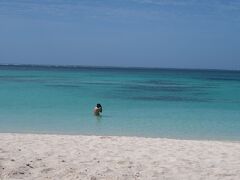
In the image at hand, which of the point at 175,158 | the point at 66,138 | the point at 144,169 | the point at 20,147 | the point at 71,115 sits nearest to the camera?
the point at 144,169

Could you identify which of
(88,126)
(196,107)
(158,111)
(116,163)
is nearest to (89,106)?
(158,111)

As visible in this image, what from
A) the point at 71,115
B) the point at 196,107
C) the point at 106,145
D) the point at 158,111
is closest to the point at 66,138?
the point at 106,145

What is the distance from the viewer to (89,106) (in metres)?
22.4

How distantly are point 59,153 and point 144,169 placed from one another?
2.01 meters

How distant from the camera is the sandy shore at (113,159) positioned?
22.7 ft

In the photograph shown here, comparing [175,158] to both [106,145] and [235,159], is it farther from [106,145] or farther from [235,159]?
[106,145]

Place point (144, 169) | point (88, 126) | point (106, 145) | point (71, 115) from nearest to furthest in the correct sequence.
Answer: point (144, 169) < point (106, 145) < point (88, 126) < point (71, 115)

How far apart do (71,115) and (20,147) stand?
9329 mm

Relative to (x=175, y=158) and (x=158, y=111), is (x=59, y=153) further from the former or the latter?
(x=158, y=111)

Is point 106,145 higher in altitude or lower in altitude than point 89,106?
lower

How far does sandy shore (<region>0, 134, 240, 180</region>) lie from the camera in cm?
693

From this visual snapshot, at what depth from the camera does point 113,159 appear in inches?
319

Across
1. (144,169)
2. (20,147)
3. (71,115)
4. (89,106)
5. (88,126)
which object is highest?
(89,106)

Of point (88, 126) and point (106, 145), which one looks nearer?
point (106, 145)
